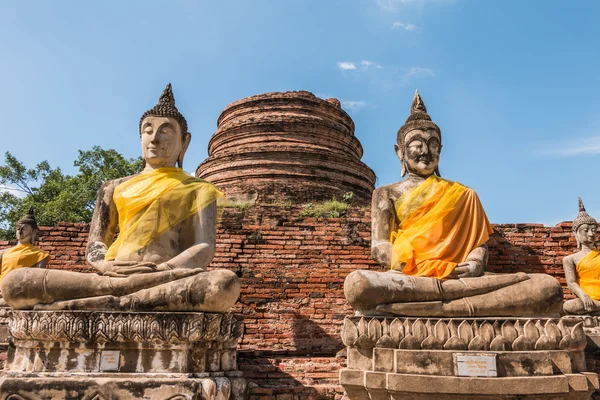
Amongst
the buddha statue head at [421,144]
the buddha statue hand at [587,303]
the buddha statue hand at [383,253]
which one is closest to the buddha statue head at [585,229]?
the buddha statue hand at [587,303]

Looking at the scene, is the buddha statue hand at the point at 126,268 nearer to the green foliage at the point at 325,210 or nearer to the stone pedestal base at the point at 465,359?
the stone pedestal base at the point at 465,359

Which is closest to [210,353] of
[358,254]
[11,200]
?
[358,254]

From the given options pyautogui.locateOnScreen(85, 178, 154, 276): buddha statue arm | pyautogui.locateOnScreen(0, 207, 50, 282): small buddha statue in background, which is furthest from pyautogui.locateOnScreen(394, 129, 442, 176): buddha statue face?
pyautogui.locateOnScreen(0, 207, 50, 282): small buddha statue in background

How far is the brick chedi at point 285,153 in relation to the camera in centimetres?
1132

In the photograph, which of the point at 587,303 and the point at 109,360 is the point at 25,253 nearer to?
the point at 109,360

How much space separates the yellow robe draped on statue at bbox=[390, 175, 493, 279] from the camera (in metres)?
4.20

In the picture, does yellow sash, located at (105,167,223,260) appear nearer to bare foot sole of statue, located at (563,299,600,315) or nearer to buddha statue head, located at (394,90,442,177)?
buddha statue head, located at (394,90,442,177)

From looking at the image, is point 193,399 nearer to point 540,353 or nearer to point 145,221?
point 145,221

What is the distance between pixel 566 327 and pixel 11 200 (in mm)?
23029

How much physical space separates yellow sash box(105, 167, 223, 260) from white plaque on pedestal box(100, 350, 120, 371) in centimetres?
94

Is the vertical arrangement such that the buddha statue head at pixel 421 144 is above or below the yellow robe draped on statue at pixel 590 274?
above

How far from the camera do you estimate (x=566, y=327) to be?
3490mm

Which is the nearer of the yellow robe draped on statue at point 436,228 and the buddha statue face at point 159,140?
the yellow robe draped on statue at point 436,228

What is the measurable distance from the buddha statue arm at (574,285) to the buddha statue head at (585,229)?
15.0 inches
